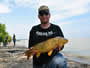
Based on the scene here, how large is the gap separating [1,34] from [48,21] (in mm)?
45848

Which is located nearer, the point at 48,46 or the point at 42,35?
the point at 48,46

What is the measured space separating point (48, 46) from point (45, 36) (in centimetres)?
32

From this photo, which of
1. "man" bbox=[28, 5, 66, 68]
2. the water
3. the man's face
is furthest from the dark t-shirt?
the water

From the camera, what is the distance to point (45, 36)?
3.37 meters

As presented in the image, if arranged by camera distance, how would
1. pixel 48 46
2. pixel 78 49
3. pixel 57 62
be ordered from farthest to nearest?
pixel 78 49
pixel 57 62
pixel 48 46

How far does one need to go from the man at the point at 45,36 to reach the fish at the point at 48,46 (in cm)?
19

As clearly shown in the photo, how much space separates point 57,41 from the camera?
3.12m

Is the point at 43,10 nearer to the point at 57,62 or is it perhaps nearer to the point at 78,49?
the point at 57,62

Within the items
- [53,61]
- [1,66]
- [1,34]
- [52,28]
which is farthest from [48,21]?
[1,34]

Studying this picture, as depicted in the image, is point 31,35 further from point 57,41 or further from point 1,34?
point 1,34

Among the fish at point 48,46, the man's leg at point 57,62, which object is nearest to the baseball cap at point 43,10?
the fish at point 48,46

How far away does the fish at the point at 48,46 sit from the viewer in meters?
3.10

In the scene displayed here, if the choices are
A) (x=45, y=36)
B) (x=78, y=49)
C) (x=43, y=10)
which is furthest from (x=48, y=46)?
(x=78, y=49)

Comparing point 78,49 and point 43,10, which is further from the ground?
point 43,10
